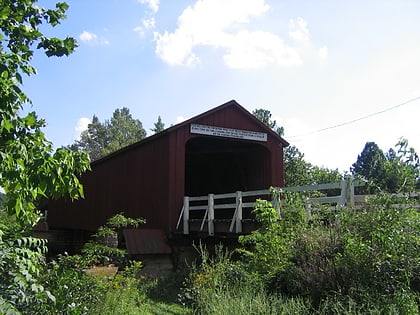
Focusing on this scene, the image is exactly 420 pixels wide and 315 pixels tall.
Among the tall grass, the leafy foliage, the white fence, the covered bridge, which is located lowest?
the tall grass

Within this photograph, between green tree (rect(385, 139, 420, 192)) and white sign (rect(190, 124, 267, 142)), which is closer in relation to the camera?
green tree (rect(385, 139, 420, 192))

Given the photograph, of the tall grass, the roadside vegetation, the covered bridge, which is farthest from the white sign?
the tall grass

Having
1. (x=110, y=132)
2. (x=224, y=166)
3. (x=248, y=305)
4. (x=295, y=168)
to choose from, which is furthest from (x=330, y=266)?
(x=110, y=132)

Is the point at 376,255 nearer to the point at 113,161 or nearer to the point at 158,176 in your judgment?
the point at 158,176

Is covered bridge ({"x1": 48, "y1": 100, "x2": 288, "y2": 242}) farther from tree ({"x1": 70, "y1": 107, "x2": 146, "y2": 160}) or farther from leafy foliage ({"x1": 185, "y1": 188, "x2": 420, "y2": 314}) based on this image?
tree ({"x1": 70, "y1": 107, "x2": 146, "y2": 160})

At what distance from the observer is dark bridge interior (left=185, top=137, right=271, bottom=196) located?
14.2 metres

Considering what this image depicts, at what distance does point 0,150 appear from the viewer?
243cm

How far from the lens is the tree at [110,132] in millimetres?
58156

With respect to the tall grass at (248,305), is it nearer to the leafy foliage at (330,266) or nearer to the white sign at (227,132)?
the leafy foliage at (330,266)

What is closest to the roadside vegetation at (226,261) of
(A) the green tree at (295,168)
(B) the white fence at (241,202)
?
(B) the white fence at (241,202)

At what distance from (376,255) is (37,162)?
4.20m

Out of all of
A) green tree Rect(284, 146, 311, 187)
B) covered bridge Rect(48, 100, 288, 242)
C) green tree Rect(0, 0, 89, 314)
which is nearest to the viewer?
green tree Rect(0, 0, 89, 314)

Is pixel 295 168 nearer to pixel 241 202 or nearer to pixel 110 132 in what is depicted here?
pixel 241 202

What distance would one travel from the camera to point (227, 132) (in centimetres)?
1268
